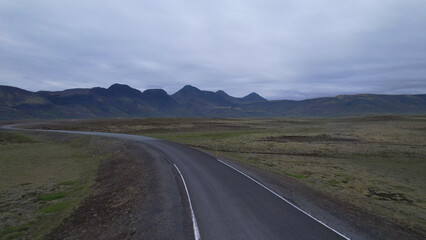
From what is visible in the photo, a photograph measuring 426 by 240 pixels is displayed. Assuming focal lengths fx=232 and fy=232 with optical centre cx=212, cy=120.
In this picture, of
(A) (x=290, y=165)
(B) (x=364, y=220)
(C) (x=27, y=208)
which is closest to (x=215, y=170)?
(A) (x=290, y=165)

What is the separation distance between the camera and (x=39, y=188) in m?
17.8

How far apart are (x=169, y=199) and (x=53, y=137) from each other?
49.1m

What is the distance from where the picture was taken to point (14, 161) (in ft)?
90.6

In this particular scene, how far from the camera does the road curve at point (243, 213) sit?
30.6 ft

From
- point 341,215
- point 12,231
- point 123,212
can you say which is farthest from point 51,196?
point 341,215

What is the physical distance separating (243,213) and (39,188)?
16.2 meters

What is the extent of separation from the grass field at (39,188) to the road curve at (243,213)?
7443 mm

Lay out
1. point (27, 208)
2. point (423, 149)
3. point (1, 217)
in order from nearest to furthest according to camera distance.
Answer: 1. point (1, 217)
2. point (27, 208)
3. point (423, 149)

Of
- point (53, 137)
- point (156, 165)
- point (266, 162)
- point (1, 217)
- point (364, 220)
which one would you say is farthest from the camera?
point (53, 137)

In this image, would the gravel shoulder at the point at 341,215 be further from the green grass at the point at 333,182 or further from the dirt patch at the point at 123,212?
the dirt patch at the point at 123,212

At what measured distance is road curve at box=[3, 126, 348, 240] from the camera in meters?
9.33

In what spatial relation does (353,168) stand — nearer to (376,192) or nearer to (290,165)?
(290,165)

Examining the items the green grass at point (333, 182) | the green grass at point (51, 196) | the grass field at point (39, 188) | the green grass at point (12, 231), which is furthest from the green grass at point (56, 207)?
the green grass at point (333, 182)

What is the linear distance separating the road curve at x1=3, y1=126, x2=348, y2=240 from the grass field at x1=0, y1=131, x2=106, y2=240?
7443 millimetres
